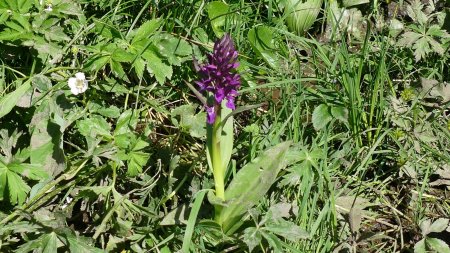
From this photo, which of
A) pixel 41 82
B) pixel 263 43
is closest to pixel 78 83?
pixel 41 82

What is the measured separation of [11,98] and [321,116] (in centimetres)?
105

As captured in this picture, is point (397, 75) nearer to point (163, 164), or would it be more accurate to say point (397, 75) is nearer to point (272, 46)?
point (272, 46)

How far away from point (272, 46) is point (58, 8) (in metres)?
0.78

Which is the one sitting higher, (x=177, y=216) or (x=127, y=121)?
(x=127, y=121)

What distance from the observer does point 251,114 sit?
102 inches

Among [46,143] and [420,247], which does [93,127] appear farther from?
[420,247]

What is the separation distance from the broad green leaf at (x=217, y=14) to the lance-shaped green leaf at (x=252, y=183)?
68 cm

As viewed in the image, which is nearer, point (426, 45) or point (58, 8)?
point (58, 8)

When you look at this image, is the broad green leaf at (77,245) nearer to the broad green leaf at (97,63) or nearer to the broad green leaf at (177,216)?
the broad green leaf at (177,216)

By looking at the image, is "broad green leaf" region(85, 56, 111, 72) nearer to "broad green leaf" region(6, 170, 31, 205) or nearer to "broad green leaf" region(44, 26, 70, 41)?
"broad green leaf" region(44, 26, 70, 41)

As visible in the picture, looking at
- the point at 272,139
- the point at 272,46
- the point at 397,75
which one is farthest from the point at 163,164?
the point at 397,75

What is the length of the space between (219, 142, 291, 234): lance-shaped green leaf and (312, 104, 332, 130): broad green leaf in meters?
0.32

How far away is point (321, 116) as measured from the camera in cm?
238

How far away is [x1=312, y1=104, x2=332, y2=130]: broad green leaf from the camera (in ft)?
7.75
